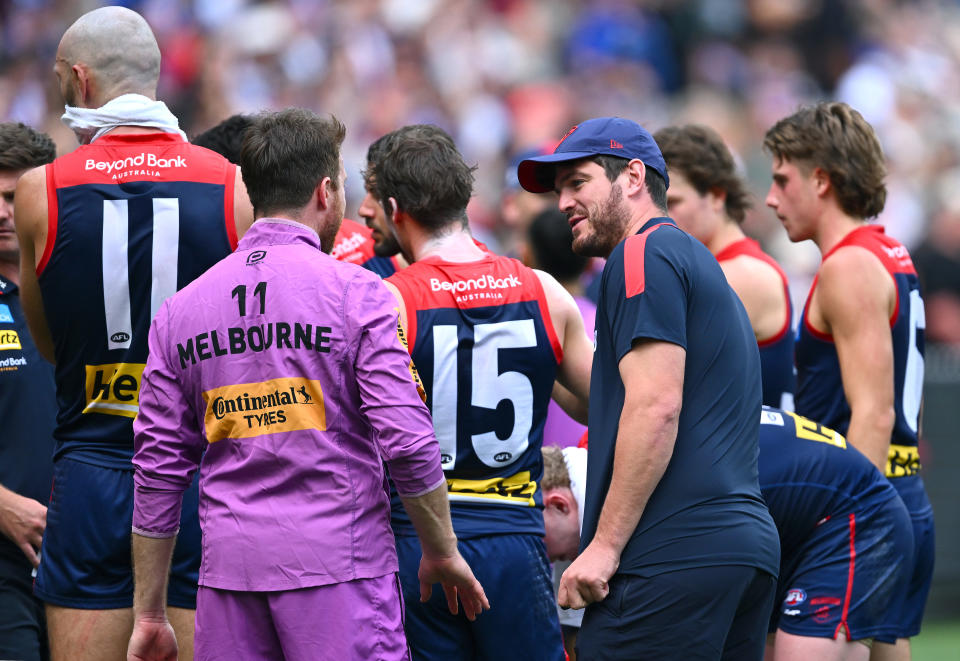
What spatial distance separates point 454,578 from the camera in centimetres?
365

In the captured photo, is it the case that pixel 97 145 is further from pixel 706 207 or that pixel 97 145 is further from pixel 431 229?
Answer: pixel 706 207

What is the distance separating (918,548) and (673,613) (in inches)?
79.6

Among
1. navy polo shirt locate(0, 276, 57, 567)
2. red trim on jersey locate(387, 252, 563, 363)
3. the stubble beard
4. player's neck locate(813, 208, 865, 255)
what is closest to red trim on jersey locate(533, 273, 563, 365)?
red trim on jersey locate(387, 252, 563, 363)

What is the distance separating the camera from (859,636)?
15.0ft

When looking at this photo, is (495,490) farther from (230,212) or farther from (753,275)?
(753,275)

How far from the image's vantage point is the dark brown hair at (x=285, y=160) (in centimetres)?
367

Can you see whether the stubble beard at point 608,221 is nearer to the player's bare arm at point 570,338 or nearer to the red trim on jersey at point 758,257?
the player's bare arm at point 570,338

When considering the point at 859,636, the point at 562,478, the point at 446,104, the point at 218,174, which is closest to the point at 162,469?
the point at 218,174

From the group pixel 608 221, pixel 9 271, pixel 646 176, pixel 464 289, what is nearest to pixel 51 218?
pixel 9 271

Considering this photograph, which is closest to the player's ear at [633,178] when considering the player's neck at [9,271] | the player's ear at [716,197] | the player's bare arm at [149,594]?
the player's bare arm at [149,594]

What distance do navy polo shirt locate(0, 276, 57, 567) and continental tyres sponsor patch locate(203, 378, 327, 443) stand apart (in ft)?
5.30

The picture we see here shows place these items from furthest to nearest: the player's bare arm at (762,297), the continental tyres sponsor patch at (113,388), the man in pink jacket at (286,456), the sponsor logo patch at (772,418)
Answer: the player's bare arm at (762,297) → the sponsor logo patch at (772,418) → the continental tyres sponsor patch at (113,388) → the man in pink jacket at (286,456)

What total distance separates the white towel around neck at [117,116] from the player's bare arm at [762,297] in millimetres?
2678

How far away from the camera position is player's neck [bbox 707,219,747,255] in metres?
5.95
